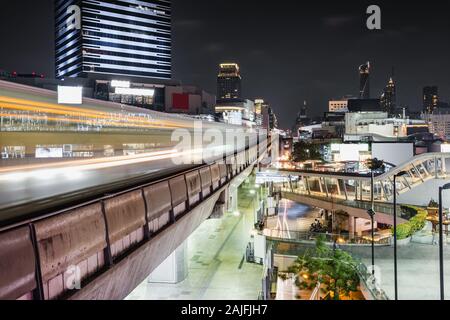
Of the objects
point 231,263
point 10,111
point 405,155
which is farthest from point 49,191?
→ point 405,155

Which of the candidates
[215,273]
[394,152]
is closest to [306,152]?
[394,152]

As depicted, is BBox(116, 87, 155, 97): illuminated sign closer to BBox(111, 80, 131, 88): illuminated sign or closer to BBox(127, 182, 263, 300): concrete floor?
BBox(111, 80, 131, 88): illuminated sign

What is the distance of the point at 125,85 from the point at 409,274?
80.7 metres

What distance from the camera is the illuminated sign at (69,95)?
32.1 ft

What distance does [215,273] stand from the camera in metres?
23.3

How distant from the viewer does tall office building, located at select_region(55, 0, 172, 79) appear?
109 meters

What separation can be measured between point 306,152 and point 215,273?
6340cm

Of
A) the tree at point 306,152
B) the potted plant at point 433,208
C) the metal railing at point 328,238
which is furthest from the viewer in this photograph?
the tree at point 306,152

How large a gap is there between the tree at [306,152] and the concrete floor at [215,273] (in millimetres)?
49316

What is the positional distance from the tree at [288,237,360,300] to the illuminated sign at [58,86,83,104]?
9655mm

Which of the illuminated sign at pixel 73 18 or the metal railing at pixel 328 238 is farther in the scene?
the illuminated sign at pixel 73 18

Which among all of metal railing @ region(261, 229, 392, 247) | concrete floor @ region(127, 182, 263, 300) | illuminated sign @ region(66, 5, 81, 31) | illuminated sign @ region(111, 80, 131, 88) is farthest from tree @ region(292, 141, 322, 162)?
illuminated sign @ region(66, 5, 81, 31)

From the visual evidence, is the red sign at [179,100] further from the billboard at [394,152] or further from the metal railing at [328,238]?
the metal railing at [328,238]

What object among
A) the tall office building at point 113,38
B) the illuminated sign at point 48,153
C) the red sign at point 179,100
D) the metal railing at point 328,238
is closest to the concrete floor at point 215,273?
the metal railing at point 328,238
